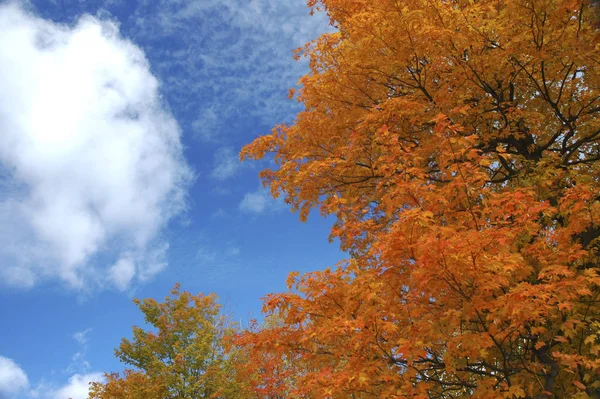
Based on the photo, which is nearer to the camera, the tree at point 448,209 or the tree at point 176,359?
the tree at point 448,209

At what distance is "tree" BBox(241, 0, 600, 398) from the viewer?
5.03 meters

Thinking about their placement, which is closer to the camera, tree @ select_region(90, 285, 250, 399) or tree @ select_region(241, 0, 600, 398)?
tree @ select_region(241, 0, 600, 398)

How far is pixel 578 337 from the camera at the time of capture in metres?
Answer: 6.45

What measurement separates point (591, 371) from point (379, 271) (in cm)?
340

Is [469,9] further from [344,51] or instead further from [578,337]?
[578,337]

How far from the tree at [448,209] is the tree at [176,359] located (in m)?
10.6

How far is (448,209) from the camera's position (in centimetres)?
594

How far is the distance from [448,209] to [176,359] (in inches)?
579

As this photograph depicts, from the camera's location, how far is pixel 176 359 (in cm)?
1744

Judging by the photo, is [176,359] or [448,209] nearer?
[448,209]

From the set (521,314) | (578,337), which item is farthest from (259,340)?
(578,337)

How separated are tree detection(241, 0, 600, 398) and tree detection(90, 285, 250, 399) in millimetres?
10561

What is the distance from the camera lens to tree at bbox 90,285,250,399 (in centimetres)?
1723

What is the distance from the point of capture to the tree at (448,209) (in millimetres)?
5031
